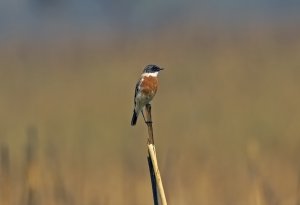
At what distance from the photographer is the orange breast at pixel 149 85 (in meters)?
3.74

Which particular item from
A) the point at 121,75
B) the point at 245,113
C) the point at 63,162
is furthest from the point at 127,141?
the point at 121,75

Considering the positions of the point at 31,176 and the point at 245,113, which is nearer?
the point at 31,176

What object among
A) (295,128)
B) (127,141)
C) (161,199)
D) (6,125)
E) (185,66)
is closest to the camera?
(161,199)

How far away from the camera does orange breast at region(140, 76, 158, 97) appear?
3739 millimetres

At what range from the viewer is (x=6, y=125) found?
7.72 metres

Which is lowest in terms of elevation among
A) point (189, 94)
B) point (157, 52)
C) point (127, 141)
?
point (127, 141)

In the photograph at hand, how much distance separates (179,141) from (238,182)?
1.22 m

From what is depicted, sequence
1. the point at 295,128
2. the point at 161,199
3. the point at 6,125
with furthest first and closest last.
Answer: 1. the point at 6,125
2. the point at 295,128
3. the point at 161,199

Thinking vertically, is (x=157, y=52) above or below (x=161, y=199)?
above

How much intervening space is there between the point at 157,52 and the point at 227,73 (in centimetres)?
198

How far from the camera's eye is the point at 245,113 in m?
7.14

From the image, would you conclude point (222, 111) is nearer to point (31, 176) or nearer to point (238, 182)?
point (238, 182)

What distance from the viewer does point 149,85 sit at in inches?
149

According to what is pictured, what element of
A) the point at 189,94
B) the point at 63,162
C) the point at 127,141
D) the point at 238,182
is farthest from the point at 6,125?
the point at 238,182
